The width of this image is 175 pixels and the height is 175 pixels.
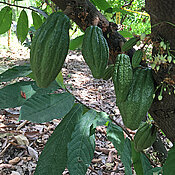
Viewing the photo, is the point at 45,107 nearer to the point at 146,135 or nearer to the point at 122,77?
the point at 122,77

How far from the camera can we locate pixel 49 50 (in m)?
0.65

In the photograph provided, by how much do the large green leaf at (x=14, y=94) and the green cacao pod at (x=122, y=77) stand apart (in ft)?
1.17

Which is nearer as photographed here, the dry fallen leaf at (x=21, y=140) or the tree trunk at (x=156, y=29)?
the tree trunk at (x=156, y=29)

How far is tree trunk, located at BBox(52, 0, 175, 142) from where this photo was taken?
713mm

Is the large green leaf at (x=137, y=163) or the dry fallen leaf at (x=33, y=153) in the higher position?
the large green leaf at (x=137, y=163)

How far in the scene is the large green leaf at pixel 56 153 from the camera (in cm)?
75

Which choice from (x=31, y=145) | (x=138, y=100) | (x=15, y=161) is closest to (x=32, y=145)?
(x=31, y=145)

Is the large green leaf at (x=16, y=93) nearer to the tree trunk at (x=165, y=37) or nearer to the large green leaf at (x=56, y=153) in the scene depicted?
the large green leaf at (x=56, y=153)

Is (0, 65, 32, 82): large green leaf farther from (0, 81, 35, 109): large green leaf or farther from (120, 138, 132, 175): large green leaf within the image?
(120, 138, 132, 175): large green leaf

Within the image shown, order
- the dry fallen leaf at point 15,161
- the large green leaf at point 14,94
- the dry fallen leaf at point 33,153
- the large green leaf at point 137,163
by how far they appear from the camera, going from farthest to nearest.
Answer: the dry fallen leaf at point 33,153 < the dry fallen leaf at point 15,161 < the large green leaf at point 137,163 < the large green leaf at point 14,94

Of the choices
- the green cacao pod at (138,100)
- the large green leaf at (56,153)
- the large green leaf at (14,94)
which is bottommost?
the large green leaf at (56,153)

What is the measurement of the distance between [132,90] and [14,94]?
0.44 metres

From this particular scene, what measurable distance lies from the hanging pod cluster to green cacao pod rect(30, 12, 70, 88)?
0.19 meters

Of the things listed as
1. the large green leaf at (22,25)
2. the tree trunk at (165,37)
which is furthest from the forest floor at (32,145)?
the tree trunk at (165,37)
